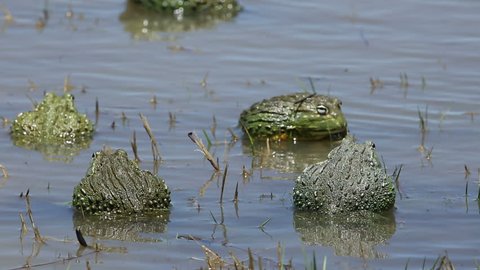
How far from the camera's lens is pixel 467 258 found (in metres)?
7.10

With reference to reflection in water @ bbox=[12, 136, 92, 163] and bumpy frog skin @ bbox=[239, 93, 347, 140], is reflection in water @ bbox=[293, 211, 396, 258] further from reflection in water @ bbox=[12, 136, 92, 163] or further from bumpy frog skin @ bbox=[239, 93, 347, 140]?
reflection in water @ bbox=[12, 136, 92, 163]

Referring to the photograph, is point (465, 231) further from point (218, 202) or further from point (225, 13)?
point (225, 13)

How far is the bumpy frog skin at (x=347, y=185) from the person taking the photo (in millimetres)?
7930

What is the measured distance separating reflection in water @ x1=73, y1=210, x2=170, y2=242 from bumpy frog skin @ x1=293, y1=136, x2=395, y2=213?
0.99m

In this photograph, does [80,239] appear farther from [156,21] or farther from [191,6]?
[191,6]

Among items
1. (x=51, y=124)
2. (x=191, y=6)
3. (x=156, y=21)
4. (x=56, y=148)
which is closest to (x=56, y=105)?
(x=51, y=124)

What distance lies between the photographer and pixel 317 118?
10203mm

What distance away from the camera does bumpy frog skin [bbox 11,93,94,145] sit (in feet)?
32.9

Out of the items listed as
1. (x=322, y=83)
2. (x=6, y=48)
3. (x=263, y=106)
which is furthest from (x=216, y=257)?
(x=6, y=48)

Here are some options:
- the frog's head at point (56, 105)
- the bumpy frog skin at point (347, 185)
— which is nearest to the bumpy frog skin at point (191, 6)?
the frog's head at point (56, 105)

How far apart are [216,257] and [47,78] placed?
551cm

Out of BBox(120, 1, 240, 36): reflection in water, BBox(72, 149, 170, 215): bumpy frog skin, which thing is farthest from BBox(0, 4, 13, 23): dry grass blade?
BBox(72, 149, 170, 215): bumpy frog skin

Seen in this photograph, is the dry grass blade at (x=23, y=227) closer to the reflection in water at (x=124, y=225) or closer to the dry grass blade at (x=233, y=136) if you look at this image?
the reflection in water at (x=124, y=225)

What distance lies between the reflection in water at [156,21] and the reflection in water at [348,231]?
21.2 feet
